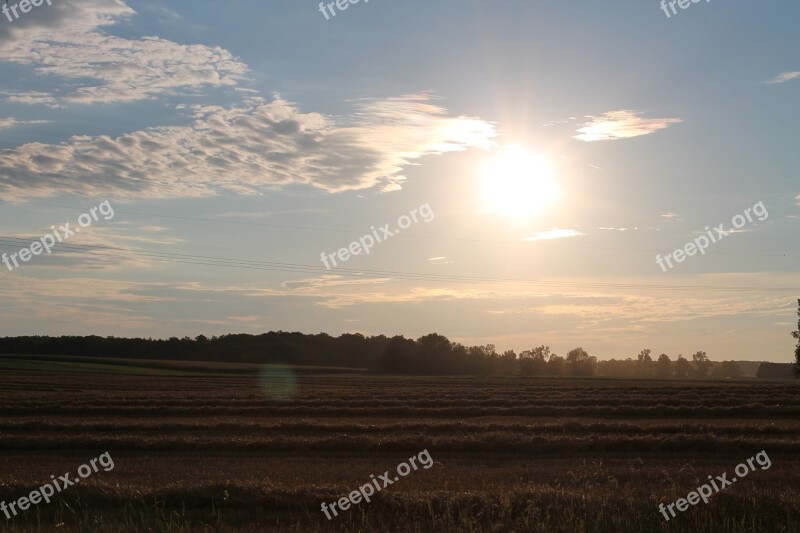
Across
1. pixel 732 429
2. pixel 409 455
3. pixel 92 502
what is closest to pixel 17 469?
pixel 92 502

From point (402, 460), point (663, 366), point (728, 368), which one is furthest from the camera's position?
point (728, 368)

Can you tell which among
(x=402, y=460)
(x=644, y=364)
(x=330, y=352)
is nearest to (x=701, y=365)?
(x=644, y=364)

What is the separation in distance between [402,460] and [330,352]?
110m

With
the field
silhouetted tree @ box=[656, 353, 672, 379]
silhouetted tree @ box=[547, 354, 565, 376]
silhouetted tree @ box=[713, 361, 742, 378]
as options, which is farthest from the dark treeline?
the field

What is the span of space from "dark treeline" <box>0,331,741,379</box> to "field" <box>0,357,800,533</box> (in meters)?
76.1

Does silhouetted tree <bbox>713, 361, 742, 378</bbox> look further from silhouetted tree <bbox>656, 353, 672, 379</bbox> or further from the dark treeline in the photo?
the dark treeline

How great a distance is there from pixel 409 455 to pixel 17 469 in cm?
1019

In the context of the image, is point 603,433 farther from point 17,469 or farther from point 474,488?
point 17,469

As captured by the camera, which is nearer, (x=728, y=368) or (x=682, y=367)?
(x=682, y=367)

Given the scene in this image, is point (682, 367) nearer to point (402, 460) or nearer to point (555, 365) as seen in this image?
point (555, 365)

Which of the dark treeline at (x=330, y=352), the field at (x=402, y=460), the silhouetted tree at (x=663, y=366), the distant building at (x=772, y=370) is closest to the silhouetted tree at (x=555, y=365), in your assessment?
the dark treeline at (x=330, y=352)

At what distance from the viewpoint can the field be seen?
11477 mm

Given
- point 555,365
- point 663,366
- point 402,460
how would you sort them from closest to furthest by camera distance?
point 402,460 → point 555,365 → point 663,366

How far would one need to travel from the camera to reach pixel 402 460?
68.3ft
